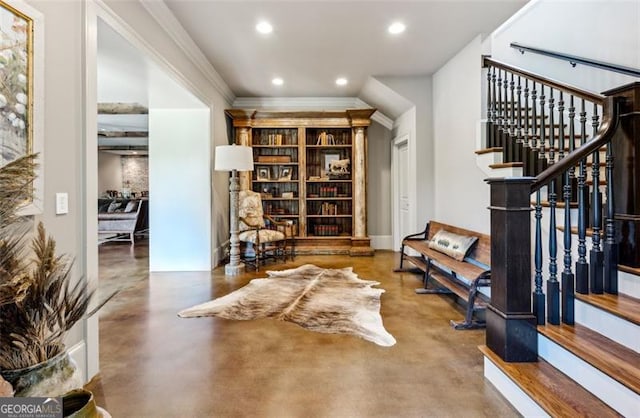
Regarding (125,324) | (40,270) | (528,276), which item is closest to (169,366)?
(125,324)

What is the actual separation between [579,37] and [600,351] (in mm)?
3815

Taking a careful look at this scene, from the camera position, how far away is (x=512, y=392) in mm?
1755

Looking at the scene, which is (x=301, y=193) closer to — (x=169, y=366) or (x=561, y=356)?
(x=169, y=366)

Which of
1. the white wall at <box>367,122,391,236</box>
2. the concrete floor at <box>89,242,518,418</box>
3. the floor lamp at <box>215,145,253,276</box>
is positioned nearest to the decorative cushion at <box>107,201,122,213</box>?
the floor lamp at <box>215,145,253,276</box>

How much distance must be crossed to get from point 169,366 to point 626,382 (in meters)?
2.43

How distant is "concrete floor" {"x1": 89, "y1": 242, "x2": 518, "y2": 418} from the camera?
1795mm

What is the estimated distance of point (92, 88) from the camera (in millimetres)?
2139

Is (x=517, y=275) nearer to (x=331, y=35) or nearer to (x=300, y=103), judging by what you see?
(x=331, y=35)

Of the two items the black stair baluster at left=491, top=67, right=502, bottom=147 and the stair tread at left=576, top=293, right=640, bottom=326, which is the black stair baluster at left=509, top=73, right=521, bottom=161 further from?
the stair tread at left=576, top=293, right=640, bottom=326

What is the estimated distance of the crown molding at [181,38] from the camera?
9.77 feet

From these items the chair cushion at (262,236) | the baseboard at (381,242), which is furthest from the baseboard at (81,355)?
the baseboard at (381,242)

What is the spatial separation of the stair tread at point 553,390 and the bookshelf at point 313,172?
161 inches

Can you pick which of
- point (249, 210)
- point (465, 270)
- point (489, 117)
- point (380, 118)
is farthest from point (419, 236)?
point (249, 210)

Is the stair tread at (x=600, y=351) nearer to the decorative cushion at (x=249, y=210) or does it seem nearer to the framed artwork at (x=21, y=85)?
the framed artwork at (x=21, y=85)
